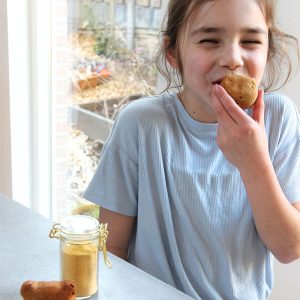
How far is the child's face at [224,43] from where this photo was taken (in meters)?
0.88

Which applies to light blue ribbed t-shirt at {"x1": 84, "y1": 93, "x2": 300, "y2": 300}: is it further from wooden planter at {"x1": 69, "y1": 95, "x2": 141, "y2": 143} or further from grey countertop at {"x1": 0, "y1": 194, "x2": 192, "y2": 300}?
wooden planter at {"x1": 69, "y1": 95, "x2": 141, "y2": 143}

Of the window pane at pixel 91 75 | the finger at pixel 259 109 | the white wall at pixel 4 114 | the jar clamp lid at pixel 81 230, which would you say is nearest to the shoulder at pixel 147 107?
the finger at pixel 259 109

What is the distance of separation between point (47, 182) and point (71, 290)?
154 centimetres

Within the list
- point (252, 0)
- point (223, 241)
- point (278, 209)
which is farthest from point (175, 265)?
point (252, 0)

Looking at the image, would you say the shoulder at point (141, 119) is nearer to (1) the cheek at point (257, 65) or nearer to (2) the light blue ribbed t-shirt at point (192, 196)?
(2) the light blue ribbed t-shirt at point (192, 196)

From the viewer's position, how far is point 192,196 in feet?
3.14

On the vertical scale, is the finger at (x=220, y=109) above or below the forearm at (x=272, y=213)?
above

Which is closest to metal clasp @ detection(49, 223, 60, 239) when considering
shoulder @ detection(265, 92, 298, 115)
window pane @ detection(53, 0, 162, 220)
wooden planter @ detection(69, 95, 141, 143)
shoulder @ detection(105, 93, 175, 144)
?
shoulder @ detection(105, 93, 175, 144)

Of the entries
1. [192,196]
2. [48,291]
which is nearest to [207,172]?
[192,196]

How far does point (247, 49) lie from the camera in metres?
0.90

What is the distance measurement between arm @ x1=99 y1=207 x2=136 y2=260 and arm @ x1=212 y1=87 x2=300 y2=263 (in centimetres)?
27

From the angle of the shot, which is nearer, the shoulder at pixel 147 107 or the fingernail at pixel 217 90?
the fingernail at pixel 217 90

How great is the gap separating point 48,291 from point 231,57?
0.50 m

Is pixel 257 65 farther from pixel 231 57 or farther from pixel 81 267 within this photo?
pixel 81 267
